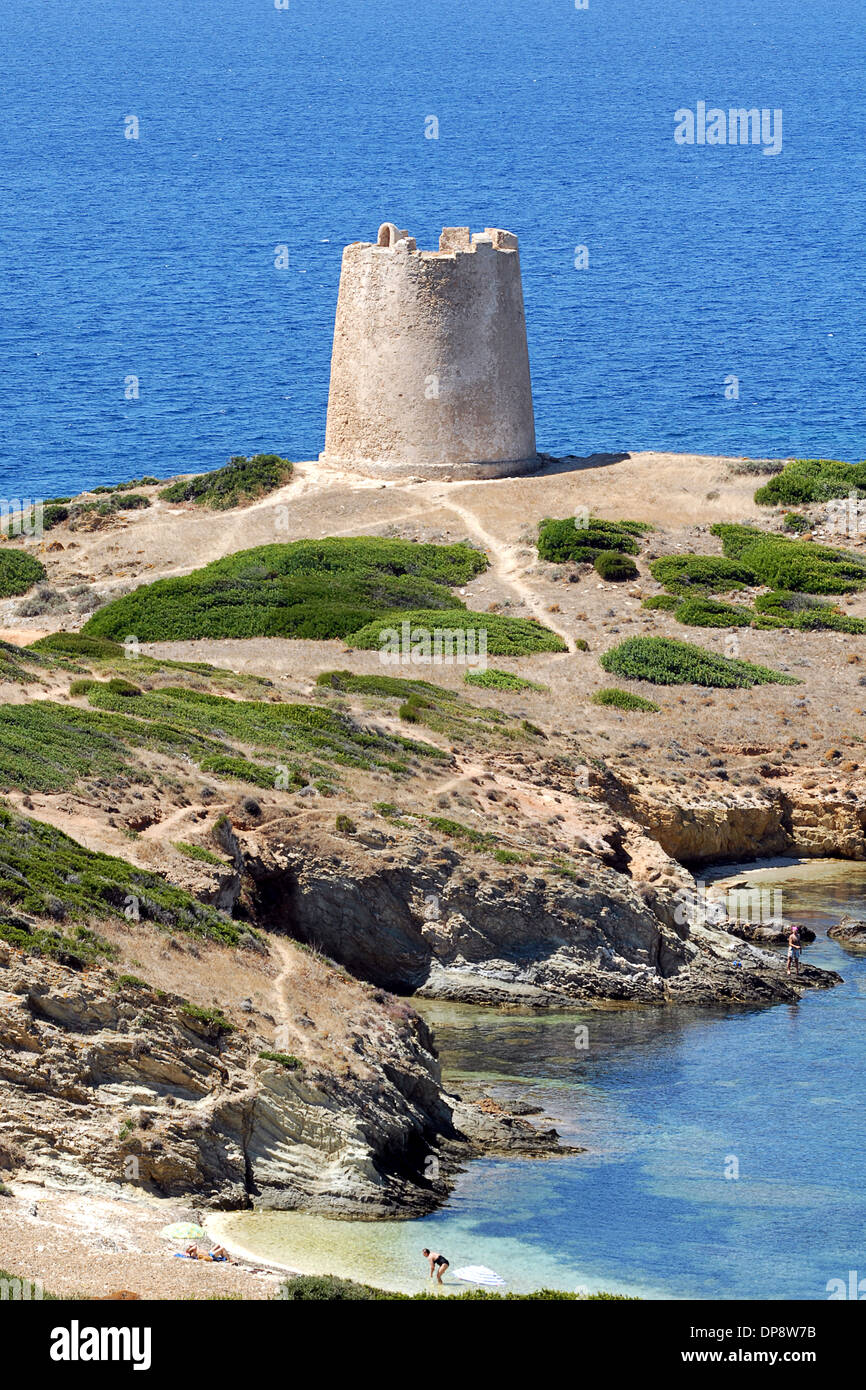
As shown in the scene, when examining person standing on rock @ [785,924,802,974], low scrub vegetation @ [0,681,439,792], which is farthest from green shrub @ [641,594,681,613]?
person standing on rock @ [785,924,802,974]

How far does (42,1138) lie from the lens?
24.0 metres

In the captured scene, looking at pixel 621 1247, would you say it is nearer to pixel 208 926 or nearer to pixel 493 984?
pixel 208 926

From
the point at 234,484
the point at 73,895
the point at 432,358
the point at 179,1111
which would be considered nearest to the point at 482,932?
the point at 73,895

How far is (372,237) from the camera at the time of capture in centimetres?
13312

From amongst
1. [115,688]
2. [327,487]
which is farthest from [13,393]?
[115,688]

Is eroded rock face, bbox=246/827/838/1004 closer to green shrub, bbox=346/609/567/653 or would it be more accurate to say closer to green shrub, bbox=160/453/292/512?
green shrub, bbox=346/609/567/653

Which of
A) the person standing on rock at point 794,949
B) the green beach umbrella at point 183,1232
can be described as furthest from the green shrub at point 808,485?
the green beach umbrella at point 183,1232

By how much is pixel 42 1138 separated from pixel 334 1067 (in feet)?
15.6

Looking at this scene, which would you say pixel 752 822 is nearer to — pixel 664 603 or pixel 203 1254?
pixel 664 603

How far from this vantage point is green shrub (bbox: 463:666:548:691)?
4947 cm

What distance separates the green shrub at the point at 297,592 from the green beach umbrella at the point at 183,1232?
1240 inches

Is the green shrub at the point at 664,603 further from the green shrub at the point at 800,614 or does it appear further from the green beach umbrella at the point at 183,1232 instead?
the green beach umbrella at the point at 183,1232

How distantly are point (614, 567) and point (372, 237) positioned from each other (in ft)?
258
